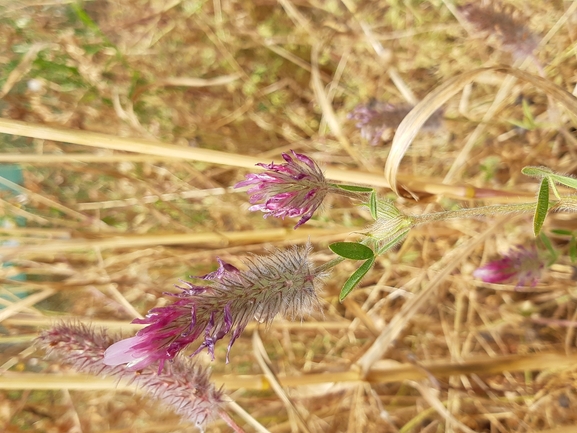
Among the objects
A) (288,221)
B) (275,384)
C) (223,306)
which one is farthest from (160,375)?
(288,221)

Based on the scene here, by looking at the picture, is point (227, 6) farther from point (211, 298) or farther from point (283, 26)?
point (211, 298)

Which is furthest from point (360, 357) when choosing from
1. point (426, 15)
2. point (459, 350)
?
point (426, 15)

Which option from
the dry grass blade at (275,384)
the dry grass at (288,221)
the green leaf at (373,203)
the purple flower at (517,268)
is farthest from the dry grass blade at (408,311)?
the green leaf at (373,203)

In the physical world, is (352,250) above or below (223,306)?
above

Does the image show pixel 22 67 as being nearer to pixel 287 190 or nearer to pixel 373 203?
pixel 287 190

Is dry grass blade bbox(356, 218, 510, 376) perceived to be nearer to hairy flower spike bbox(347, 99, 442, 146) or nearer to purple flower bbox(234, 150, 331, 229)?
hairy flower spike bbox(347, 99, 442, 146)

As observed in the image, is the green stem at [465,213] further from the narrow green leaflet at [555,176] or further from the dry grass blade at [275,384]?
the dry grass blade at [275,384]
